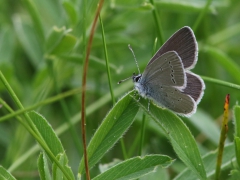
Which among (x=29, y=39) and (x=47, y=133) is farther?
(x=29, y=39)

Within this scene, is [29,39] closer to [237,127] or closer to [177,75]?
[177,75]

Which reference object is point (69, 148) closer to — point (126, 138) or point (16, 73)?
point (126, 138)

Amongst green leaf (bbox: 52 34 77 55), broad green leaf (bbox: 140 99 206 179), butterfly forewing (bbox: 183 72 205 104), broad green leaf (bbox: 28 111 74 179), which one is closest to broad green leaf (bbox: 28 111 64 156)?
broad green leaf (bbox: 28 111 74 179)

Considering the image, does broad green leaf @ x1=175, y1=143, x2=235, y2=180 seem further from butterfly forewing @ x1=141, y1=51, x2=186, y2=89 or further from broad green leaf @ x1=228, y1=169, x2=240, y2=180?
butterfly forewing @ x1=141, y1=51, x2=186, y2=89

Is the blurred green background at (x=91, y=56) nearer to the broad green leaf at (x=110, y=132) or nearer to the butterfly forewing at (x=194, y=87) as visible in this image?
the butterfly forewing at (x=194, y=87)

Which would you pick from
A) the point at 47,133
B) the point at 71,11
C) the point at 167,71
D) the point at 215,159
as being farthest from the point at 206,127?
the point at 47,133

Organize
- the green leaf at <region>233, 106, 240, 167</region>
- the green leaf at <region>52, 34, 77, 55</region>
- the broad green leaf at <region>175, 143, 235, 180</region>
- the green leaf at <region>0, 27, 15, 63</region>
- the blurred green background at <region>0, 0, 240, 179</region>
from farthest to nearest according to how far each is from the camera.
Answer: the green leaf at <region>0, 27, 15, 63</region> < the blurred green background at <region>0, 0, 240, 179</region> < the green leaf at <region>52, 34, 77, 55</region> < the broad green leaf at <region>175, 143, 235, 180</region> < the green leaf at <region>233, 106, 240, 167</region>

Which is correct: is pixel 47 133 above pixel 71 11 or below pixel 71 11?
below
